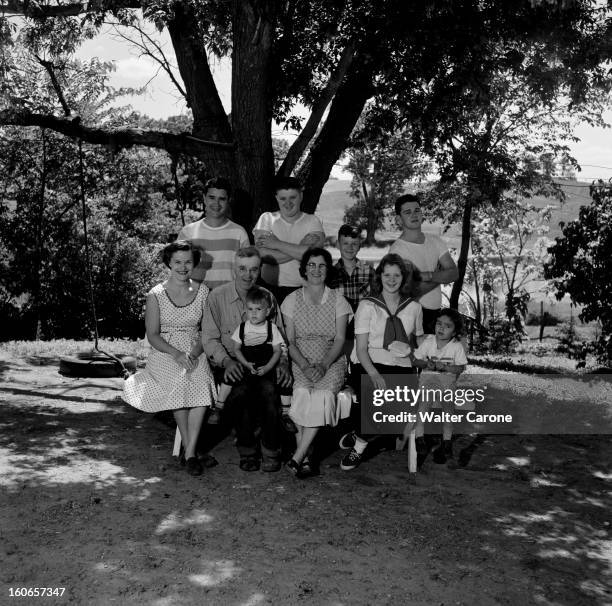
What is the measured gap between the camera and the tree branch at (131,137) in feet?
24.1

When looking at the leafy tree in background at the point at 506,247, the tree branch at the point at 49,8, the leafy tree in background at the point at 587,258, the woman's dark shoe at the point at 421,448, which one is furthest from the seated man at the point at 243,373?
the leafy tree in background at the point at 506,247

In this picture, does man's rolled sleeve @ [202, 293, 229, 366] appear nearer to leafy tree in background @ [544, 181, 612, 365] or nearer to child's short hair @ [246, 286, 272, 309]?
child's short hair @ [246, 286, 272, 309]

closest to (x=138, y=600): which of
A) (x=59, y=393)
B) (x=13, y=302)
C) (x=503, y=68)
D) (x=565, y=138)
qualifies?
(x=59, y=393)

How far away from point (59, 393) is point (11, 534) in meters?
3.80

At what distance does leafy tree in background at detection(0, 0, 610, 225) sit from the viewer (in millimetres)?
6969

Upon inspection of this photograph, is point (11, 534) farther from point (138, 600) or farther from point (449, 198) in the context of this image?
point (449, 198)

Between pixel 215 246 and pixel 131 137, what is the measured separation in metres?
2.16

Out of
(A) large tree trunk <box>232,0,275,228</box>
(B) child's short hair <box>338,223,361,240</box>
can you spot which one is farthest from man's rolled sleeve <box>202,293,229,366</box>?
(A) large tree trunk <box>232,0,275,228</box>

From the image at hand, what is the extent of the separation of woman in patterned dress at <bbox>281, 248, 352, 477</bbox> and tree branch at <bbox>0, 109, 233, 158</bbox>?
2.43 meters

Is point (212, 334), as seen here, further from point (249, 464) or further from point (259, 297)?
point (249, 464)

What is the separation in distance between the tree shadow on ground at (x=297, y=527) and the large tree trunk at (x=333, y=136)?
326cm

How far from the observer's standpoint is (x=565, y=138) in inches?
690

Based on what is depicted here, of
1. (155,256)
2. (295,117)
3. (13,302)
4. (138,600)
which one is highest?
(295,117)

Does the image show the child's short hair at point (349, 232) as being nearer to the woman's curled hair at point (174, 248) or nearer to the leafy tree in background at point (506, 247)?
the woman's curled hair at point (174, 248)
